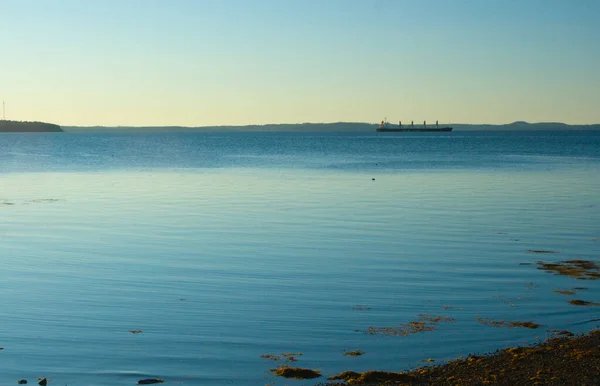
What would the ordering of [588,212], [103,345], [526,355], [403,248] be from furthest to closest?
[588,212] < [403,248] < [103,345] < [526,355]

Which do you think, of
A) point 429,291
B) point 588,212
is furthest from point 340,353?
point 588,212

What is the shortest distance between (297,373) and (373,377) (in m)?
1.03

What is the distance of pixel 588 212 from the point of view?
95.8 ft

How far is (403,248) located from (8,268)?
9826 mm

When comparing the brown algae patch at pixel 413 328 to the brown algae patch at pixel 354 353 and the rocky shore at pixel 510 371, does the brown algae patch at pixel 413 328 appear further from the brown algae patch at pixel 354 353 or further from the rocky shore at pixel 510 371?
the rocky shore at pixel 510 371

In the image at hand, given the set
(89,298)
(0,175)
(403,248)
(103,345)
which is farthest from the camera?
(0,175)

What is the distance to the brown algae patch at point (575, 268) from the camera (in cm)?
1667

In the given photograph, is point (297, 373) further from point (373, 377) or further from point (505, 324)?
point (505, 324)

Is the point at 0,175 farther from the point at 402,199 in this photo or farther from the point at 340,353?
the point at 340,353

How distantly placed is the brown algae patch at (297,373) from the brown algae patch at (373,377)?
27cm

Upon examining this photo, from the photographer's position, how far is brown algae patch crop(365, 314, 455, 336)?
473 inches

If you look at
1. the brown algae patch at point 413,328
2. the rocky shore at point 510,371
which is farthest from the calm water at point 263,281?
the rocky shore at point 510,371

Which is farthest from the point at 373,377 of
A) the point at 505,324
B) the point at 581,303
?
the point at 581,303

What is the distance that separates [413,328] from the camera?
12.2 m
